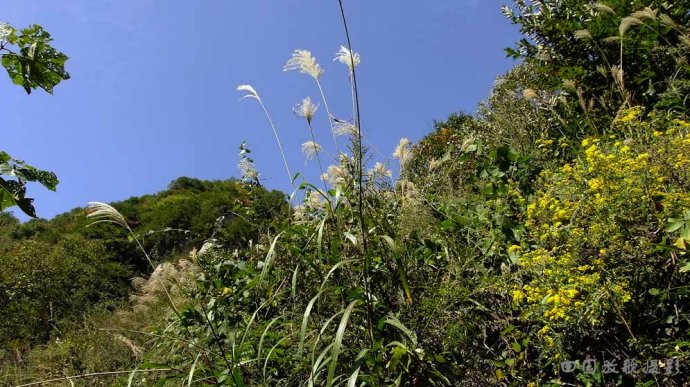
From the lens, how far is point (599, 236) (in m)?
2.06

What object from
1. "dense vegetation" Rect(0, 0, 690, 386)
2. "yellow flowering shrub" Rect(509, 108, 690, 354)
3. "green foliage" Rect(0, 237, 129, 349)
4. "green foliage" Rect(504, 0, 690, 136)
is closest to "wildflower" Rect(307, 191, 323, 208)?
"dense vegetation" Rect(0, 0, 690, 386)

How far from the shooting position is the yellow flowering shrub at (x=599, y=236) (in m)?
1.95

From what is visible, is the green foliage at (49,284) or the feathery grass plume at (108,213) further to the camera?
the green foliage at (49,284)

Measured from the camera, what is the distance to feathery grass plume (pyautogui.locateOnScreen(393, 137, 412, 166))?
3143 millimetres

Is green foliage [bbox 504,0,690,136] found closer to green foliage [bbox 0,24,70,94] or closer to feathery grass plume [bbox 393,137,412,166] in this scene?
feathery grass plume [bbox 393,137,412,166]

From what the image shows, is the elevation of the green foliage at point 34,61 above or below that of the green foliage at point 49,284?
below

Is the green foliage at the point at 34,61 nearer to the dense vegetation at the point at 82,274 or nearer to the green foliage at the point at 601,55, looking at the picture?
the dense vegetation at the point at 82,274

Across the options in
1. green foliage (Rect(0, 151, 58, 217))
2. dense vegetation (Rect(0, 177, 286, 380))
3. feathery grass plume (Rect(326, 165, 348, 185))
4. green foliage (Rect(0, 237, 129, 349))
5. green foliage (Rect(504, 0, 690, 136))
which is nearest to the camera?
green foliage (Rect(0, 151, 58, 217))

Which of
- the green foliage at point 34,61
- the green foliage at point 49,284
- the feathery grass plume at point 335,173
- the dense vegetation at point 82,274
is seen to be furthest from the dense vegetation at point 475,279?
the green foliage at point 49,284

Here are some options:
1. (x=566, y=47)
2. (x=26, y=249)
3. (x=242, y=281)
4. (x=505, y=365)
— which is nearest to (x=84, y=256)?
(x=26, y=249)

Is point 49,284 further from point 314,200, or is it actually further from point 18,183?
point 18,183

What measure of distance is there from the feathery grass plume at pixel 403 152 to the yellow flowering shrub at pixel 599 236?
2.96ft

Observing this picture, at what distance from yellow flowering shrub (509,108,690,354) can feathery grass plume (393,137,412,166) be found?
0.90 metres

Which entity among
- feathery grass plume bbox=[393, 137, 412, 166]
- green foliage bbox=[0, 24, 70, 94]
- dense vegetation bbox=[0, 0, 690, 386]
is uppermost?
feathery grass plume bbox=[393, 137, 412, 166]
